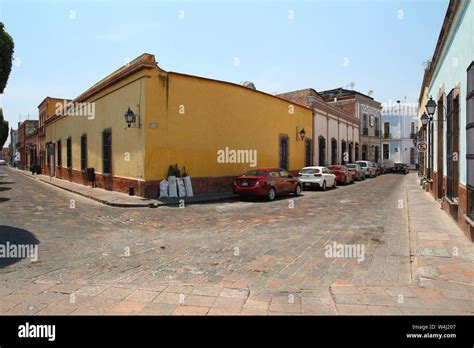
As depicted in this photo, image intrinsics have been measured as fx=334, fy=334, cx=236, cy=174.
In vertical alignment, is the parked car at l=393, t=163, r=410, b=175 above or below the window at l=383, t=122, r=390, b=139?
below

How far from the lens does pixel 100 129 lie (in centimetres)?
1859

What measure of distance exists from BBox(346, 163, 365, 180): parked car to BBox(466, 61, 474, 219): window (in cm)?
1900

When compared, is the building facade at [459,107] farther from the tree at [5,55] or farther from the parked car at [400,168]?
the parked car at [400,168]

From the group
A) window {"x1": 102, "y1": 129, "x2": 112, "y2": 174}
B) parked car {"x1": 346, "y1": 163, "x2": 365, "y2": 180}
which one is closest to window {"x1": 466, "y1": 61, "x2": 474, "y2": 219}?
window {"x1": 102, "y1": 129, "x2": 112, "y2": 174}

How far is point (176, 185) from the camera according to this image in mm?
14312

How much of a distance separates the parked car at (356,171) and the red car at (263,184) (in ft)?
39.4

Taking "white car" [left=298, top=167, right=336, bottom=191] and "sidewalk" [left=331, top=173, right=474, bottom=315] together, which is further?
"white car" [left=298, top=167, right=336, bottom=191]

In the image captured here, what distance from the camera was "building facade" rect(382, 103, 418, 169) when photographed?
4938cm

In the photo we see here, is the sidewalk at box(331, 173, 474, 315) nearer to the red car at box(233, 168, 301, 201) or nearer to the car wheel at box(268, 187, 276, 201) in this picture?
the red car at box(233, 168, 301, 201)

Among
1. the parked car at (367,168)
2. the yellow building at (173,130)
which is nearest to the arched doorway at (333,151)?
the parked car at (367,168)

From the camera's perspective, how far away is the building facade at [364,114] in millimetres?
38812
